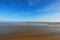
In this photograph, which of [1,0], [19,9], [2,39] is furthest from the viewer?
[19,9]

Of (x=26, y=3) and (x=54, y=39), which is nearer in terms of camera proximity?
(x=54, y=39)

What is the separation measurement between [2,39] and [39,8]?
5.58 feet

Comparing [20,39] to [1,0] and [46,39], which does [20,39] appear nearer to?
[46,39]

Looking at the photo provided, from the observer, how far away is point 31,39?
193 cm

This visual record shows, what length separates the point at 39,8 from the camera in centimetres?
273

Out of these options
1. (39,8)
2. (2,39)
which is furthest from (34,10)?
(2,39)

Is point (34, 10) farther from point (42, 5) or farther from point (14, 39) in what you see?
point (14, 39)

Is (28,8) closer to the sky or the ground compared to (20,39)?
closer to the sky

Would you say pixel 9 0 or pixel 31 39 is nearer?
pixel 31 39

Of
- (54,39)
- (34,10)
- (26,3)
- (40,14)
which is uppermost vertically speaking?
(26,3)

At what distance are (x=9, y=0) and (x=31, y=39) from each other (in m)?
1.56

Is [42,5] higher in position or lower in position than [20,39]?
higher

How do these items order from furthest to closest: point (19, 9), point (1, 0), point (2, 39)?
1. point (19, 9)
2. point (1, 0)
3. point (2, 39)

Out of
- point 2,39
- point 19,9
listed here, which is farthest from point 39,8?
point 2,39
